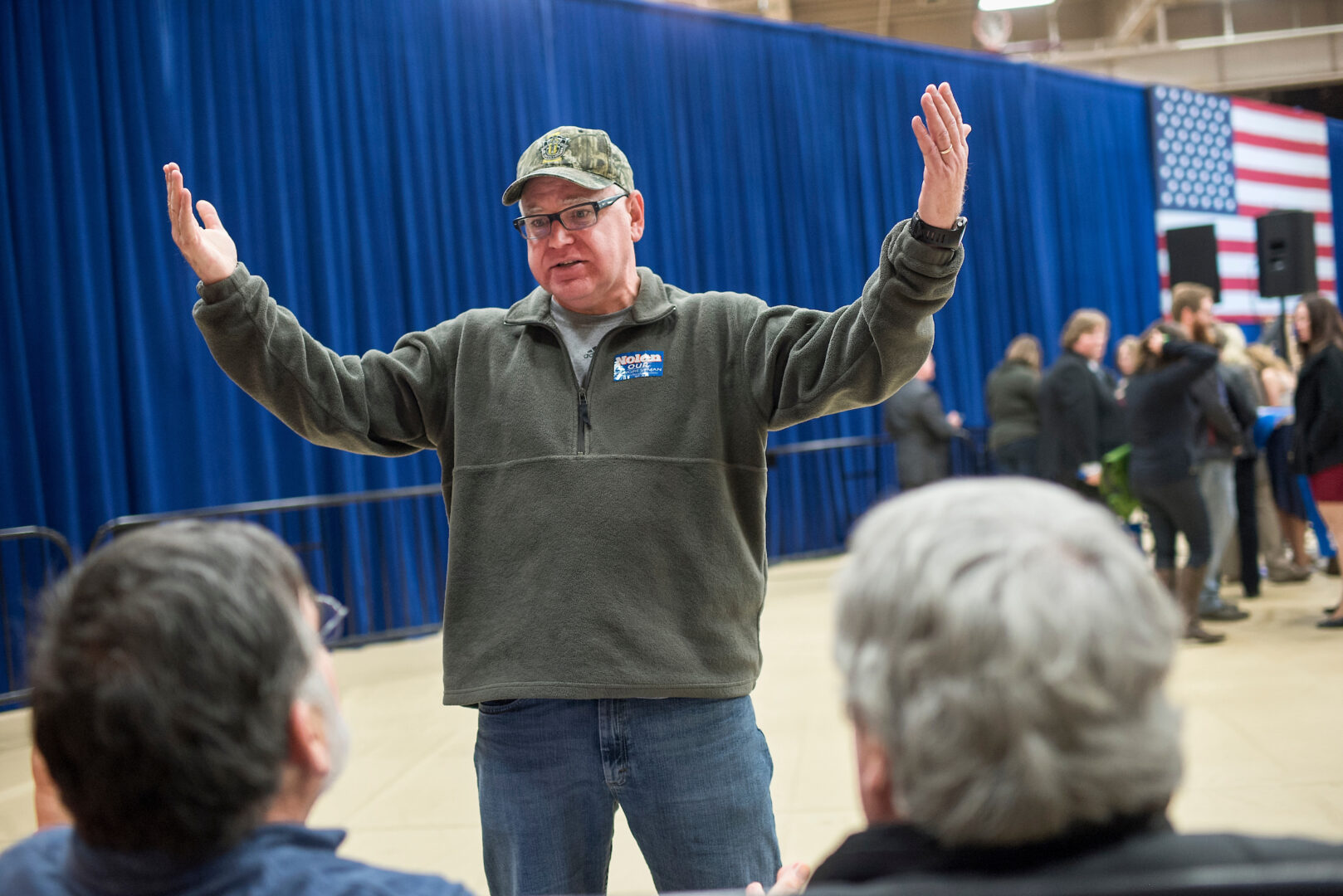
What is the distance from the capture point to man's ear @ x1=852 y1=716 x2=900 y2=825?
33.7 inches

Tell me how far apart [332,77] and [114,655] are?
7.22 metres

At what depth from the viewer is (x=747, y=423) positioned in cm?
175

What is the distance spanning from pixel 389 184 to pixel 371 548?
253 centimetres

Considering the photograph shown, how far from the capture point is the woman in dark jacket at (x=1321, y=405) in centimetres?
514

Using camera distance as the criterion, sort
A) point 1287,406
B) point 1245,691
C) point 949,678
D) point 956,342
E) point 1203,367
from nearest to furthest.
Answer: point 949,678 → point 1245,691 → point 1203,367 → point 1287,406 → point 956,342

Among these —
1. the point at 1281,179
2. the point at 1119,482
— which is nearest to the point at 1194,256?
the point at 1119,482

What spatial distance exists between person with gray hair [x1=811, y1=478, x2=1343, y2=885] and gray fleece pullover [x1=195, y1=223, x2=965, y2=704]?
0.82 m

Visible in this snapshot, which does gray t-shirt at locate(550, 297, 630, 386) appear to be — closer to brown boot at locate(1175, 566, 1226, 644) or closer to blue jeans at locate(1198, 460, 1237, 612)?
brown boot at locate(1175, 566, 1226, 644)

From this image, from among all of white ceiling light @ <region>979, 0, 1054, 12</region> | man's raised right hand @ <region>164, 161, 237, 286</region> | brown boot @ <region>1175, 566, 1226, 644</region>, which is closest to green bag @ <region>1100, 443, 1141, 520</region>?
brown boot @ <region>1175, 566, 1226, 644</region>

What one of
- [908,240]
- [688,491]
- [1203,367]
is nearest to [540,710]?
[688,491]

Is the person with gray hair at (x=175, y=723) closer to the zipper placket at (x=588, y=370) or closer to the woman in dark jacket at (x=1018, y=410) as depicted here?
the zipper placket at (x=588, y=370)

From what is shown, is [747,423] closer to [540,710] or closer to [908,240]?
[908,240]

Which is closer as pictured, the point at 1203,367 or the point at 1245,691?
the point at 1245,691

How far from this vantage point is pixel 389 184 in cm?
763
